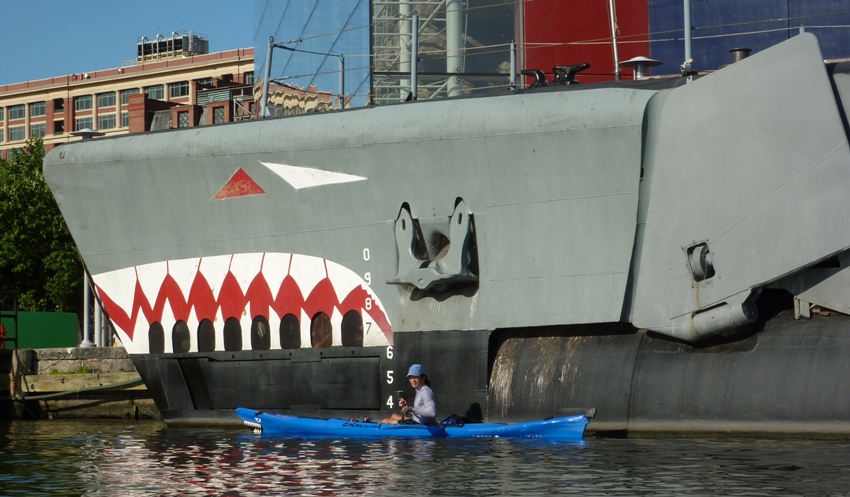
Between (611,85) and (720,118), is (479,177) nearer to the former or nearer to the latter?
(611,85)

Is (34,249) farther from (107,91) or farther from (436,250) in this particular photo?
(107,91)

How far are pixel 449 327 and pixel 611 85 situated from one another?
4.08 m

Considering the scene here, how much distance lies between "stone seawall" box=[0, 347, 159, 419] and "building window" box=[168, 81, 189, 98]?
256 ft

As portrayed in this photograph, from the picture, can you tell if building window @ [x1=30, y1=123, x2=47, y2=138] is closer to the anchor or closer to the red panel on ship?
the red panel on ship

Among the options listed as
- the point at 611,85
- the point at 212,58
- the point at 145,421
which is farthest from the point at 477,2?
the point at 212,58

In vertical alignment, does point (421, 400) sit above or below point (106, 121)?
below

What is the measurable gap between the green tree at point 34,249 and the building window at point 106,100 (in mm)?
57001

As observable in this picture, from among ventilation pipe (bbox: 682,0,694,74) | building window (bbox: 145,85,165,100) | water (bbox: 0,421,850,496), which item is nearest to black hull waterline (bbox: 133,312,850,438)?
water (bbox: 0,421,850,496)

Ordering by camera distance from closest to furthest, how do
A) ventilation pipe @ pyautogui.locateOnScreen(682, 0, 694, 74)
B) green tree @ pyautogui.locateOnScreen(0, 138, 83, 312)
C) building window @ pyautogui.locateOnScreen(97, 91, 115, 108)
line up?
ventilation pipe @ pyautogui.locateOnScreen(682, 0, 694, 74) < green tree @ pyautogui.locateOnScreen(0, 138, 83, 312) < building window @ pyautogui.locateOnScreen(97, 91, 115, 108)

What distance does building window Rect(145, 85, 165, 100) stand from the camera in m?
104

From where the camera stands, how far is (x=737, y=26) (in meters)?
19.1

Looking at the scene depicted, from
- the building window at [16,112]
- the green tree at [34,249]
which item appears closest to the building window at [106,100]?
the building window at [16,112]

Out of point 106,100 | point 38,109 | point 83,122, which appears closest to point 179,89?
point 106,100

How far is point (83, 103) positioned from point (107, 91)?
9.71ft
